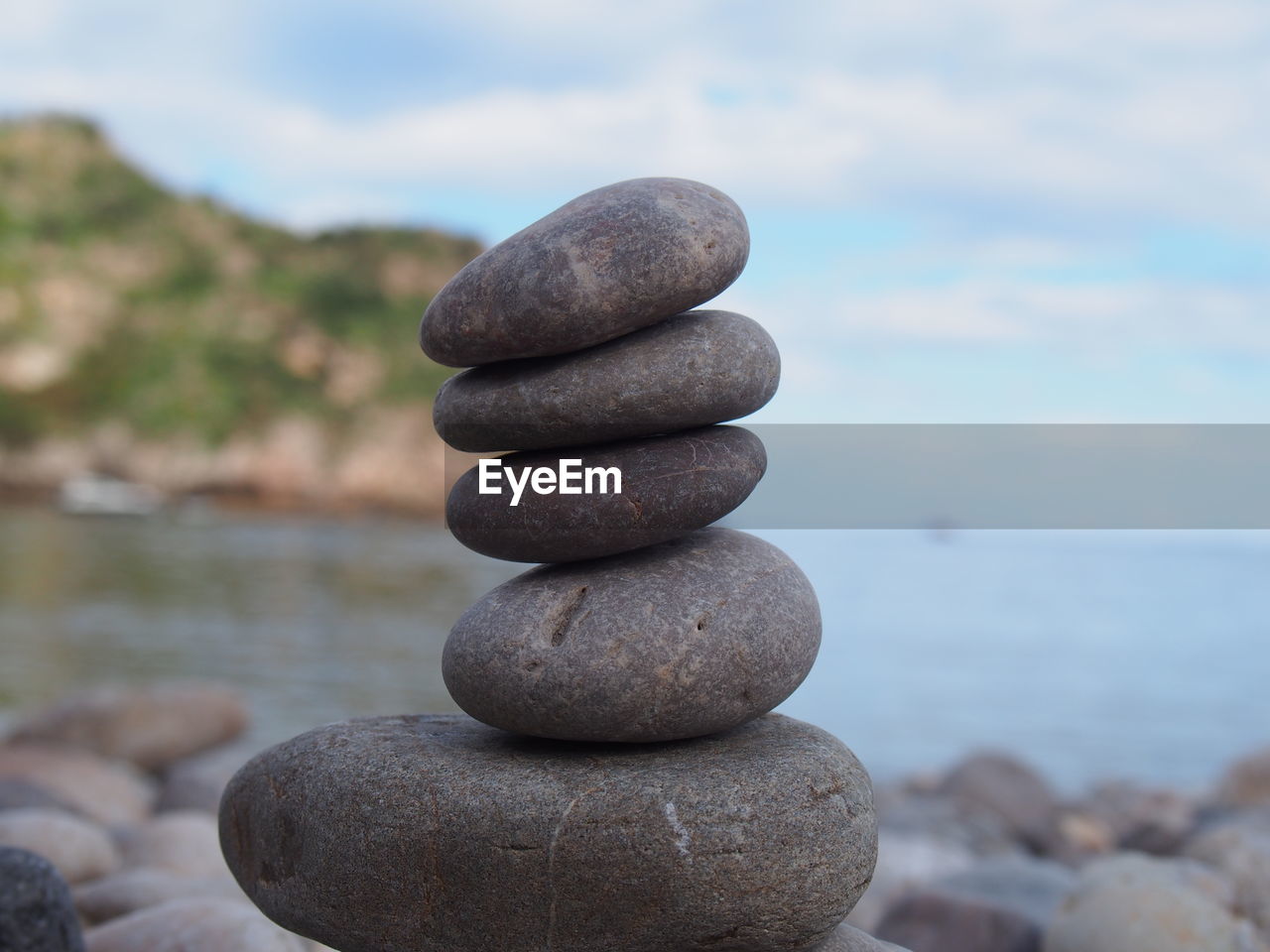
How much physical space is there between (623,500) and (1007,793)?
9.80 m

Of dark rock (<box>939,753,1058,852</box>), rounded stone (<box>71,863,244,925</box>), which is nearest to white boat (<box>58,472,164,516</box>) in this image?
dark rock (<box>939,753,1058,852</box>)

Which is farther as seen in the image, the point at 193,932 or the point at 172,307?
the point at 172,307

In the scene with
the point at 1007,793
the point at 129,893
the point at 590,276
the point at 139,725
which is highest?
the point at 590,276

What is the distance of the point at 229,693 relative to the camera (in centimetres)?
1412

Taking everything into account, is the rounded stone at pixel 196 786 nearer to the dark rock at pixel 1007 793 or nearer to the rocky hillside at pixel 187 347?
the dark rock at pixel 1007 793

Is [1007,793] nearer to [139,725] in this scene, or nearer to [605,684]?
[139,725]

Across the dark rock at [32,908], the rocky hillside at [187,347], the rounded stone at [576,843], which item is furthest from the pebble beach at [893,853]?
the rocky hillside at [187,347]

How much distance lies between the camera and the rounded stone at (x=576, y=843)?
162 inches

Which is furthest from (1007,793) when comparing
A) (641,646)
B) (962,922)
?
(641,646)

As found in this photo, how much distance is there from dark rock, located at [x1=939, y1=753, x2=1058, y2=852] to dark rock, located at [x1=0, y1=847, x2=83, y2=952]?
9125mm

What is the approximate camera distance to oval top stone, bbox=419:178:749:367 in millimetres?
4395

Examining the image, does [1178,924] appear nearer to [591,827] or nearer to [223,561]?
[591,827]

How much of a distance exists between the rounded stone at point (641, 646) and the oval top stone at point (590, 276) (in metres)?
0.91

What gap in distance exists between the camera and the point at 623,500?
14.7 feet
